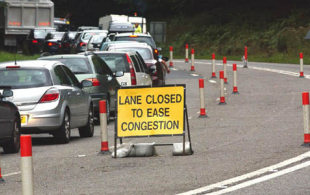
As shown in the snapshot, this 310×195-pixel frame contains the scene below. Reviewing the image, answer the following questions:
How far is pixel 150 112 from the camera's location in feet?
47.5

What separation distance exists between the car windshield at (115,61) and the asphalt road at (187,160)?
205 cm

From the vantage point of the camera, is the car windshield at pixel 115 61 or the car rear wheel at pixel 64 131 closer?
the car rear wheel at pixel 64 131

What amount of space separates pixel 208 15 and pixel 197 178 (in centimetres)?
6377

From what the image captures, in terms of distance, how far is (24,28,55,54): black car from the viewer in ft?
180

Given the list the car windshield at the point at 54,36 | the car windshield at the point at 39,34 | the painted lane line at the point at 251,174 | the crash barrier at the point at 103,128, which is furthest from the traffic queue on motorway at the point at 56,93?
the car windshield at the point at 39,34

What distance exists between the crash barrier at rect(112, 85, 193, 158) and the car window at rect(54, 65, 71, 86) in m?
3.08

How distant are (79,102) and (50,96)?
1372 mm

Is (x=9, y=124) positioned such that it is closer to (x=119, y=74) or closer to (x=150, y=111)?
(x=150, y=111)

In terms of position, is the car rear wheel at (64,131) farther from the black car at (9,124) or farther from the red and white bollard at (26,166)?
the red and white bollard at (26,166)

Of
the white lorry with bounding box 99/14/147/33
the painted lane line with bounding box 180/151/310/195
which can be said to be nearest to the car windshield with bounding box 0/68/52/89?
the painted lane line with bounding box 180/151/310/195

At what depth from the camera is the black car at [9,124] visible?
15021mm

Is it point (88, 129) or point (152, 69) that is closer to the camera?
point (88, 129)

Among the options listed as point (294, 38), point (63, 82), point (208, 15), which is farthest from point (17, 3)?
point (63, 82)

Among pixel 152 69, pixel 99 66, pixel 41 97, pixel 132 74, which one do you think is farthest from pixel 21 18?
pixel 41 97
